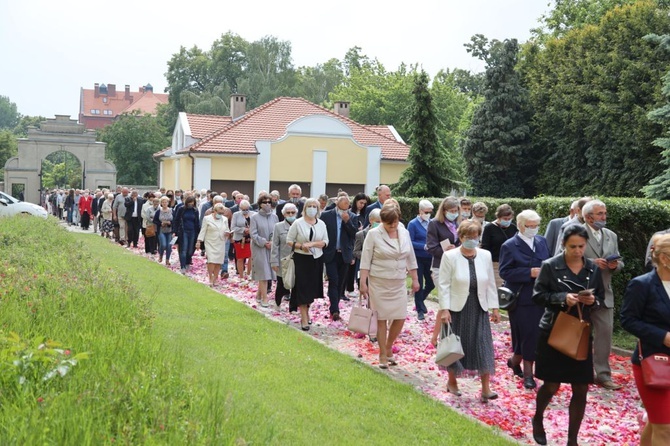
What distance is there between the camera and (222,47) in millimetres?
95688

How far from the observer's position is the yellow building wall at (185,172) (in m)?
48.2

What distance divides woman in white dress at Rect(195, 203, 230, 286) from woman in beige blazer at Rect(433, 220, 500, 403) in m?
10.2

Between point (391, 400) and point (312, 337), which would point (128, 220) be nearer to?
point (312, 337)

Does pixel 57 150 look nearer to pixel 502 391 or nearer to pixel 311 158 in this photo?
pixel 311 158

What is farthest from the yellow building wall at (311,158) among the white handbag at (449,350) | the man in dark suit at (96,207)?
the white handbag at (449,350)

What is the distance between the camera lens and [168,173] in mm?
57969

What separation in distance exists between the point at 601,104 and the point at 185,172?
24725 mm

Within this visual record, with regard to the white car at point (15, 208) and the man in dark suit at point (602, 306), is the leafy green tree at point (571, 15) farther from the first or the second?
the man in dark suit at point (602, 306)

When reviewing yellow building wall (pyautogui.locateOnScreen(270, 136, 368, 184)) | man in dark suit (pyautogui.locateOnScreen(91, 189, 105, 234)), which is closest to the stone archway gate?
yellow building wall (pyautogui.locateOnScreen(270, 136, 368, 184))

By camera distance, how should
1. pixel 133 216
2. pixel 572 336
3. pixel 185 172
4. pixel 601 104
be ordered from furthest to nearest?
1. pixel 185 172
2. pixel 601 104
3. pixel 133 216
4. pixel 572 336

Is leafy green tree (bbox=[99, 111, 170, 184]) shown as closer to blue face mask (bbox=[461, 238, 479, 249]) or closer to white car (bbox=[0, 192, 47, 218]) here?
white car (bbox=[0, 192, 47, 218])

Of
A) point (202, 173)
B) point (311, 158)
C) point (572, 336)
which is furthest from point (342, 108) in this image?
point (572, 336)

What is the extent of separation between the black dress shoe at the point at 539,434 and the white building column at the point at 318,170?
136 feet

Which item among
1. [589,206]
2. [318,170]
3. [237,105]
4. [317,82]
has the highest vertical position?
[317,82]
